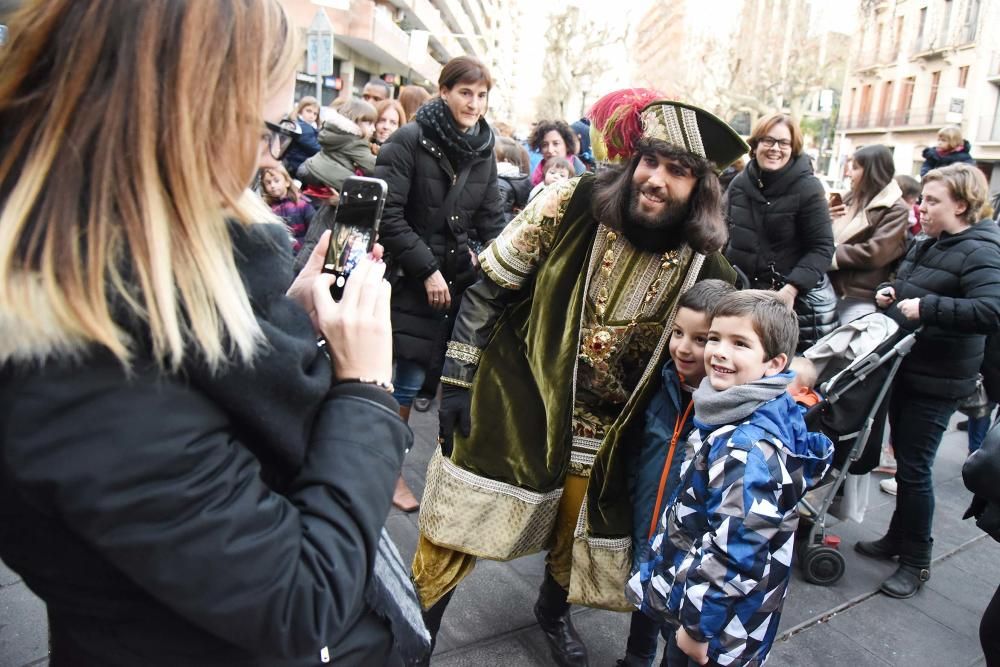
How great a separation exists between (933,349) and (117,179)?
3641 mm

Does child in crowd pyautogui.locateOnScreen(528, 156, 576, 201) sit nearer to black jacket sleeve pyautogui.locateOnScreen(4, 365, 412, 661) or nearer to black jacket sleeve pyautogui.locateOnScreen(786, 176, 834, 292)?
black jacket sleeve pyautogui.locateOnScreen(786, 176, 834, 292)

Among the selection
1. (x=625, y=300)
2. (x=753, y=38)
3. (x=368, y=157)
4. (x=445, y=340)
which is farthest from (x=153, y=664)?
(x=753, y=38)

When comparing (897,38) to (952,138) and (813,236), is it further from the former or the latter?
(813,236)

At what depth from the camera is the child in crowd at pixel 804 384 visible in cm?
304

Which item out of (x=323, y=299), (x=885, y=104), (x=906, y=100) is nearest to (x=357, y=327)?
(x=323, y=299)

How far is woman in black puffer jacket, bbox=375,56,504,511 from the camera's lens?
3.80m

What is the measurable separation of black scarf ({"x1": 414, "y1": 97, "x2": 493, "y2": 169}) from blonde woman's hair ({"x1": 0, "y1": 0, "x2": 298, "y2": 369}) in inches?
117

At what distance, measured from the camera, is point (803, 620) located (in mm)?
3195

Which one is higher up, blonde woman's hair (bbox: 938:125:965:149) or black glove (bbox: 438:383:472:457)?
blonde woman's hair (bbox: 938:125:965:149)

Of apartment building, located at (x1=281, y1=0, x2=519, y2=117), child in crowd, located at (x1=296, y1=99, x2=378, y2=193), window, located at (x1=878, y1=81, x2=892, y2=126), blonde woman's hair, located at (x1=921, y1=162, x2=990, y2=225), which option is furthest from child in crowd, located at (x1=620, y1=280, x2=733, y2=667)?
window, located at (x1=878, y1=81, x2=892, y2=126)

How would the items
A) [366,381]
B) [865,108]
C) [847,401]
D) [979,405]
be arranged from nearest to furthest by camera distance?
[366,381]
[847,401]
[979,405]
[865,108]

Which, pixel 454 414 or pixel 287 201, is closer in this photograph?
pixel 454 414

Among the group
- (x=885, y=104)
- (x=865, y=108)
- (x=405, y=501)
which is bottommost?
(x=405, y=501)

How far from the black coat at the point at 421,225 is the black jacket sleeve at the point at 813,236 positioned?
6.02 ft
